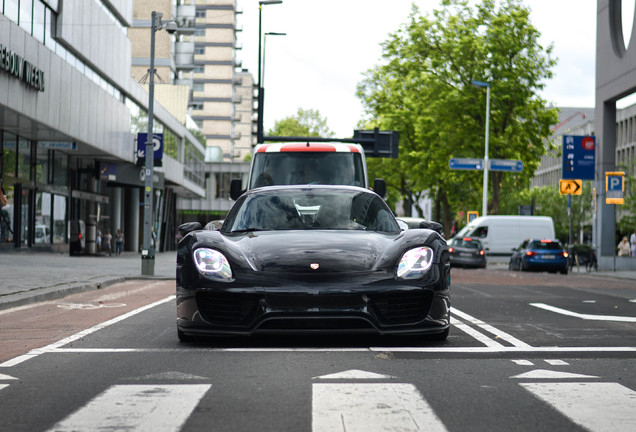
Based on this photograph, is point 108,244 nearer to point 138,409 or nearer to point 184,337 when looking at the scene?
point 184,337

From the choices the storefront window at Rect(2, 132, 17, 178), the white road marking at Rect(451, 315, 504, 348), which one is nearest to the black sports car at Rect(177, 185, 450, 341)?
the white road marking at Rect(451, 315, 504, 348)

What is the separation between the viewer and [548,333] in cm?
909

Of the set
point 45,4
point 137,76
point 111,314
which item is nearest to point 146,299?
point 111,314

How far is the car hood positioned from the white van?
36.0m

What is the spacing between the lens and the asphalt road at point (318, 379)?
15.5 ft

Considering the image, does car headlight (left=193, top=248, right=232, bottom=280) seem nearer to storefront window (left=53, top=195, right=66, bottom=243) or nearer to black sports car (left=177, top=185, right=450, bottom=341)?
black sports car (left=177, top=185, right=450, bottom=341)

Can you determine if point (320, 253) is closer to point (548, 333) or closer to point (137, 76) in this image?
point (548, 333)

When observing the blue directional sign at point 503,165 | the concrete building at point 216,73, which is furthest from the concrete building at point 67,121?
the concrete building at point 216,73

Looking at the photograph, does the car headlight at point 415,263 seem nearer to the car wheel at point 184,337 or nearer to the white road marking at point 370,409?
the white road marking at point 370,409

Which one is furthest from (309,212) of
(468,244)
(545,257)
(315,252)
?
A: (468,244)

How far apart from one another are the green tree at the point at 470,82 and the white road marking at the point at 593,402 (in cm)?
3761

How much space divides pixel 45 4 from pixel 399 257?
27.5 m

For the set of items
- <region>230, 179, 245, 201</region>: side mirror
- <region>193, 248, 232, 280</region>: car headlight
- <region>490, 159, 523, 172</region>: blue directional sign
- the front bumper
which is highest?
<region>490, 159, 523, 172</region>: blue directional sign

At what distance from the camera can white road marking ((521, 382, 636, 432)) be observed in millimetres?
4633
